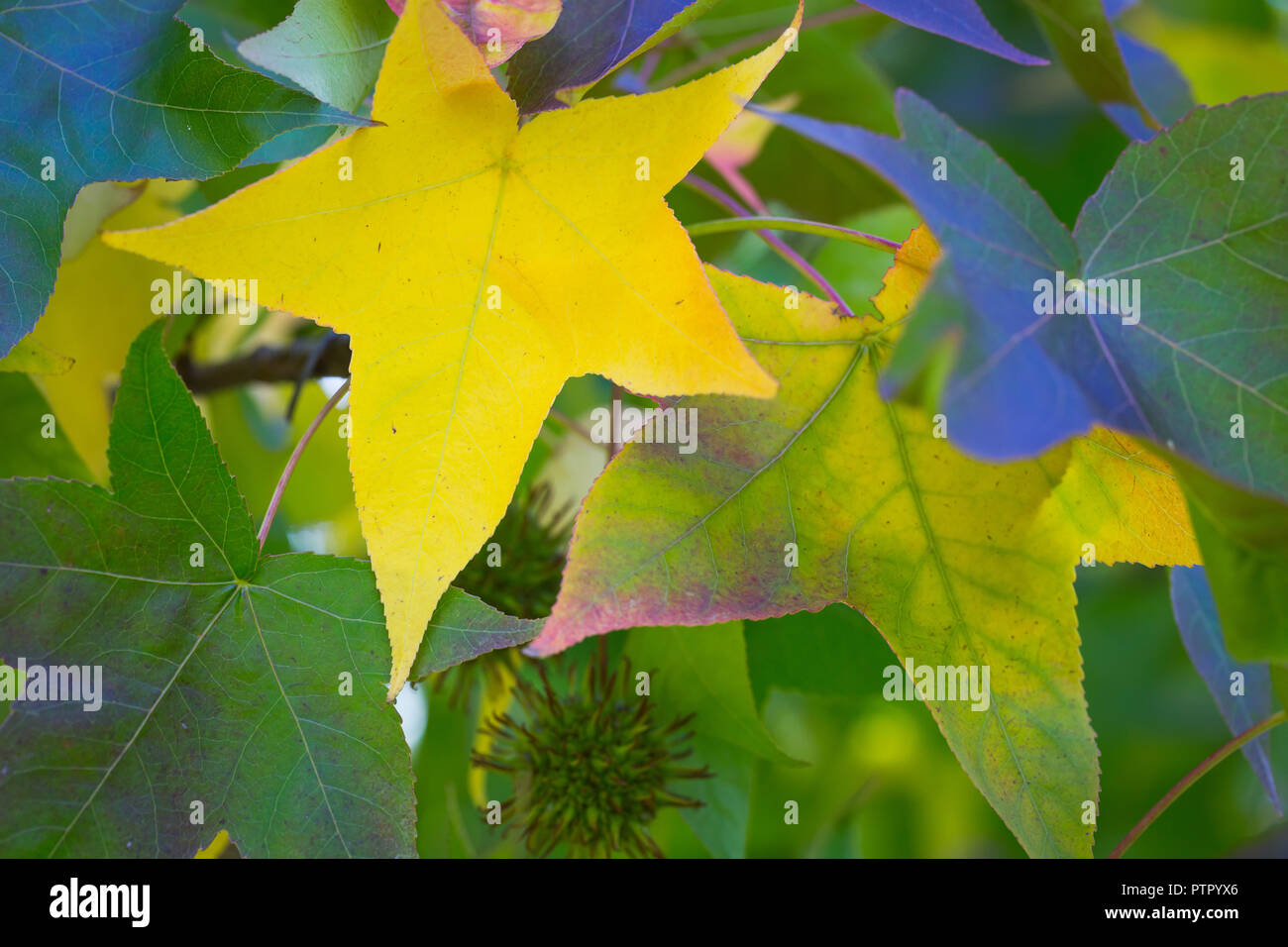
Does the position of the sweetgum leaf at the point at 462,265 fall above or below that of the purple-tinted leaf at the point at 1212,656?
above

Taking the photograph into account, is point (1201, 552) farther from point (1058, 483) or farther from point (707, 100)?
point (707, 100)

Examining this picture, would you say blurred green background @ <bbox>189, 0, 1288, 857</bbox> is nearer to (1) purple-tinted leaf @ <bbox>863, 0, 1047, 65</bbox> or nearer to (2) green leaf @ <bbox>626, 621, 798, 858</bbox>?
(2) green leaf @ <bbox>626, 621, 798, 858</bbox>

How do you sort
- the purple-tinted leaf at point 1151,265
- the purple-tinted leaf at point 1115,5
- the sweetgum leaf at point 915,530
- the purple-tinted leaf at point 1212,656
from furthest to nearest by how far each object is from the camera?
the purple-tinted leaf at point 1115,5
the purple-tinted leaf at point 1212,656
the sweetgum leaf at point 915,530
the purple-tinted leaf at point 1151,265

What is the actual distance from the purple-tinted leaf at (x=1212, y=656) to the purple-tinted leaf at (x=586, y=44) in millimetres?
501

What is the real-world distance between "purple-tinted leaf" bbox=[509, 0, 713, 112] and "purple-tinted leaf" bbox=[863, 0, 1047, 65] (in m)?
0.11

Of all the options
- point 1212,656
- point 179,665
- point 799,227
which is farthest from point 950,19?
point 179,665

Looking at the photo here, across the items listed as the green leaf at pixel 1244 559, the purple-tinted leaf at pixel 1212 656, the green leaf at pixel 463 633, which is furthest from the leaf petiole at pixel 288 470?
the purple-tinted leaf at pixel 1212 656

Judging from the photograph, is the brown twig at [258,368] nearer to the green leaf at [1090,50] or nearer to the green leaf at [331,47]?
the green leaf at [331,47]

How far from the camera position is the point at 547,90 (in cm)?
54

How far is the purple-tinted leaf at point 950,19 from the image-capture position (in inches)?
21.9

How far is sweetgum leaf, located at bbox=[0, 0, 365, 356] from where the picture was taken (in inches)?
20.6

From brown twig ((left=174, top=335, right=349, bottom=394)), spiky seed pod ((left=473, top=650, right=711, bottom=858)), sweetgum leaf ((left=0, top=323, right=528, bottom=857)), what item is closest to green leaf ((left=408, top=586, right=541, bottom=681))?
sweetgum leaf ((left=0, top=323, right=528, bottom=857))

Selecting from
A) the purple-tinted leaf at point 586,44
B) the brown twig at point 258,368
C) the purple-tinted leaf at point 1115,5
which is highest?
the purple-tinted leaf at point 1115,5

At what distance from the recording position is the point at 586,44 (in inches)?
21.0
